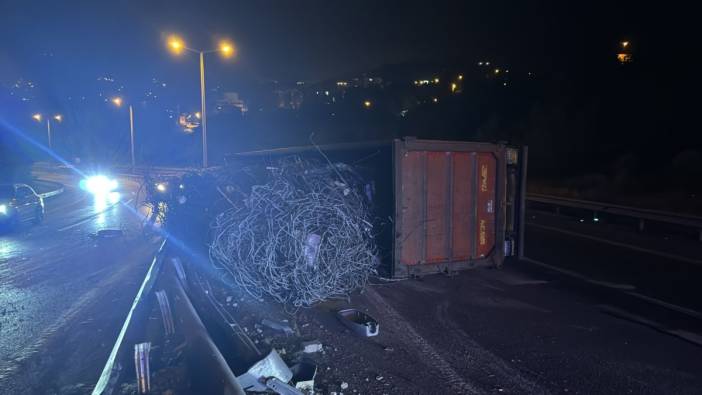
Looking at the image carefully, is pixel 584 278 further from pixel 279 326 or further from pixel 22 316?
pixel 22 316

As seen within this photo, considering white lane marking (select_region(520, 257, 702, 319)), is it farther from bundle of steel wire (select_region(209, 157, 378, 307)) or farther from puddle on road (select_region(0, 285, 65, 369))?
puddle on road (select_region(0, 285, 65, 369))

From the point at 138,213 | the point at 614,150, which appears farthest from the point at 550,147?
the point at 138,213

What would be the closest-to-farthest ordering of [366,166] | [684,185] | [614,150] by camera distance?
[366,166], [684,185], [614,150]

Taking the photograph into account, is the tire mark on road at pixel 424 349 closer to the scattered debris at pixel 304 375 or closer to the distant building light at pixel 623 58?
the scattered debris at pixel 304 375

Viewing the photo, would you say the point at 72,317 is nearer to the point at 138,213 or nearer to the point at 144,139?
the point at 138,213

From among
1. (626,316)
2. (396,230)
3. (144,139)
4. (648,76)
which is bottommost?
(626,316)

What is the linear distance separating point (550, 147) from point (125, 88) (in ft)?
169

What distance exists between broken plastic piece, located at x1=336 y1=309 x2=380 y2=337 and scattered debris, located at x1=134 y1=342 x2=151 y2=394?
8.08 feet

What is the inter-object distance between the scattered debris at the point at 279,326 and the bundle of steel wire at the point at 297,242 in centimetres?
82

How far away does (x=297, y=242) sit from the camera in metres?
6.89

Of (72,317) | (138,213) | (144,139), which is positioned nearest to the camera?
(72,317)

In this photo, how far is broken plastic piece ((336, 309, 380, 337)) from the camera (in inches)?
222

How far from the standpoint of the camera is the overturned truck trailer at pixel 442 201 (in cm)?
782

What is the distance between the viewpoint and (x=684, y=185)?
2505 cm
